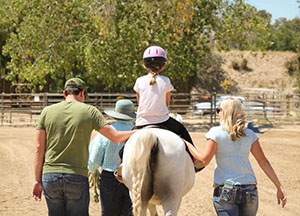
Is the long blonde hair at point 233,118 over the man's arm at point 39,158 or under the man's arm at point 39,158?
over

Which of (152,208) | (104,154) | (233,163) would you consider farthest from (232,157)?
(104,154)

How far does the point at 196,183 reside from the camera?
889 centimetres

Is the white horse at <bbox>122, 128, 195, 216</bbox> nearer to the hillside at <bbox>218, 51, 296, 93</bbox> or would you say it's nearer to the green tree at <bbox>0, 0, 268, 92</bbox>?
the green tree at <bbox>0, 0, 268, 92</bbox>

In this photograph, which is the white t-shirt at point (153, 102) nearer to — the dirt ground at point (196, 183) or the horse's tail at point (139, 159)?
the horse's tail at point (139, 159)

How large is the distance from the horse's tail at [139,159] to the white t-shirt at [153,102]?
422 mm

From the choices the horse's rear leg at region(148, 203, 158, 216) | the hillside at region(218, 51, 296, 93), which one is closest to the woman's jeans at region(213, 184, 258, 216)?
the horse's rear leg at region(148, 203, 158, 216)

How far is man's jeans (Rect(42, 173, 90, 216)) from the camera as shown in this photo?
3.78m

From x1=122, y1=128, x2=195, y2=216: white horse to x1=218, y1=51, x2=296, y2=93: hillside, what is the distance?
47.0m

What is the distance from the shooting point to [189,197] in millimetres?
7660

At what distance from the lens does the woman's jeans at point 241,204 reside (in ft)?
12.0

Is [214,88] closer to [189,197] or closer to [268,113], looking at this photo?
[268,113]

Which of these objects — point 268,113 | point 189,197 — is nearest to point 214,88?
point 268,113

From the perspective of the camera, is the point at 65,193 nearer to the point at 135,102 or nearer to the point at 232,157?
the point at 232,157

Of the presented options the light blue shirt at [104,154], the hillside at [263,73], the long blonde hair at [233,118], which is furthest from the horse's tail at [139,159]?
the hillside at [263,73]
